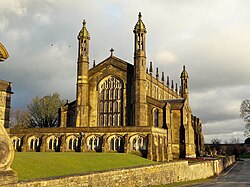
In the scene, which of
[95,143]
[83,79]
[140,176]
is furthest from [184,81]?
[140,176]

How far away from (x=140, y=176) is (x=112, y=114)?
26.3m

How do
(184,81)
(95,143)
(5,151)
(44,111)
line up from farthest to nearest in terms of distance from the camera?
1. (184,81)
2. (44,111)
3. (95,143)
4. (5,151)

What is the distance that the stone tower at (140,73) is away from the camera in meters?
44.3

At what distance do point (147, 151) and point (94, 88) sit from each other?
16.3 metres

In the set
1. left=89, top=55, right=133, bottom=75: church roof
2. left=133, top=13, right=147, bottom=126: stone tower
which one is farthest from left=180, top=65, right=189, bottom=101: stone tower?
left=133, top=13, right=147, bottom=126: stone tower

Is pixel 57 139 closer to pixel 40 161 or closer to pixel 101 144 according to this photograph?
pixel 101 144

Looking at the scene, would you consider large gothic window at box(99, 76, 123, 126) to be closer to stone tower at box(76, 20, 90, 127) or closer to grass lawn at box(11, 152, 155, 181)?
stone tower at box(76, 20, 90, 127)

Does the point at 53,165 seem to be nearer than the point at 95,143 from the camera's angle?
Yes

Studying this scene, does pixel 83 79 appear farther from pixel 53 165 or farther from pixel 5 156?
pixel 5 156

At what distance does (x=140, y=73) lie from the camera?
4544 cm

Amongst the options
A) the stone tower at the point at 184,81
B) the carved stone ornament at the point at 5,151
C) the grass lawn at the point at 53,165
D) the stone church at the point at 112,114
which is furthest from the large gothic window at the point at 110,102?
the carved stone ornament at the point at 5,151

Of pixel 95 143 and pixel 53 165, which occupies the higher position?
pixel 95 143

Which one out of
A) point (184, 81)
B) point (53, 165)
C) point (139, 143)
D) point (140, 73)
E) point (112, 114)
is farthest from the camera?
point (184, 81)

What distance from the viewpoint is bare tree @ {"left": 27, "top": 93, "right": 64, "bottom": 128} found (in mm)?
63625
